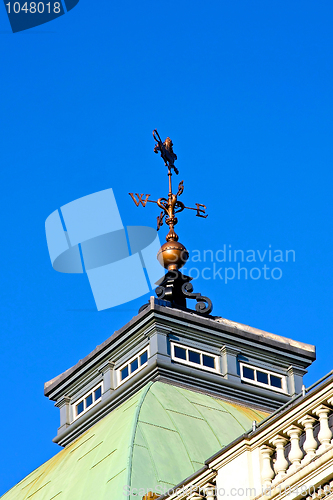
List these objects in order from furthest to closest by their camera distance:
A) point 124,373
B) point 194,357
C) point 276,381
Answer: point 276,381 < point 194,357 < point 124,373

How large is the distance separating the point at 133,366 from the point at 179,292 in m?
4.06

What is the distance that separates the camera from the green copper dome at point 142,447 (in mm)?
28859

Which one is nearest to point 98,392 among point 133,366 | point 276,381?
point 133,366

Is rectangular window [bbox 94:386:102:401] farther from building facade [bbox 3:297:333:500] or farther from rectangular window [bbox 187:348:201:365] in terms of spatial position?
rectangular window [bbox 187:348:201:365]

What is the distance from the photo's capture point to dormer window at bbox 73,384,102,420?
121ft

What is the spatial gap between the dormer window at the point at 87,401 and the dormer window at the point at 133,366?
1.09 metres

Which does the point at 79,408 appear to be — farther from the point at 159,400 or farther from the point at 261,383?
the point at 261,383

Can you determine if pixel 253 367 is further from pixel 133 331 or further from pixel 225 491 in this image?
pixel 225 491

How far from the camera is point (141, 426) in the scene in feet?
101

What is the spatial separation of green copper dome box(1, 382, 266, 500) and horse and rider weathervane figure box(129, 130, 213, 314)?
4712 mm

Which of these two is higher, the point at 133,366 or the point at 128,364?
the point at 128,364

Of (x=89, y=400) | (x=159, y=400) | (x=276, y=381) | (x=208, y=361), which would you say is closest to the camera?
(x=159, y=400)

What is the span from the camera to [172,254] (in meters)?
40.0

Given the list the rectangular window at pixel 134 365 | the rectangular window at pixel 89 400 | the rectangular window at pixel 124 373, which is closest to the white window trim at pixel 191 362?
the rectangular window at pixel 134 365
